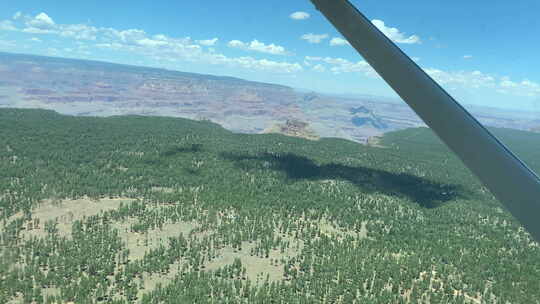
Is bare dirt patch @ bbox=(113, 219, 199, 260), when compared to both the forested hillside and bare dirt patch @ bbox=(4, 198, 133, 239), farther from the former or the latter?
bare dirt patch @ bbox=(4, 198, 133, 239)

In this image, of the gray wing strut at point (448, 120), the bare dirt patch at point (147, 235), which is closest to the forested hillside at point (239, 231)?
the bare dirt patch at point (147, 235)

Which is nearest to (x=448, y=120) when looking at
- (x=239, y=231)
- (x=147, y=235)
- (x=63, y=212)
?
(x=239, y=231)

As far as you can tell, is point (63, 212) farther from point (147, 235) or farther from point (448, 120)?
point (448, 120)

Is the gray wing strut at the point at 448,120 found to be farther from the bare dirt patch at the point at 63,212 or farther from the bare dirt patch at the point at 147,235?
the bare dirt patch at the point at 63,212

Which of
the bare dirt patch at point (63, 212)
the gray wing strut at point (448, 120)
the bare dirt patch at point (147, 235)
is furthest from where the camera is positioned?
the bare dirt patch at point (63, 212)

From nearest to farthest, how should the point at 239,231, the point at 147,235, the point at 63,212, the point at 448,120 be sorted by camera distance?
the point at 448,120 → the point at 147,235 → the point at 239,231 → the point at 63,212

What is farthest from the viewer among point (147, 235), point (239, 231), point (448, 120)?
point (239, 231)

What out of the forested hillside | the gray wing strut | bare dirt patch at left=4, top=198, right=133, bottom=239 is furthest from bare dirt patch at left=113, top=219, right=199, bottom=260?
the gray wing strut
